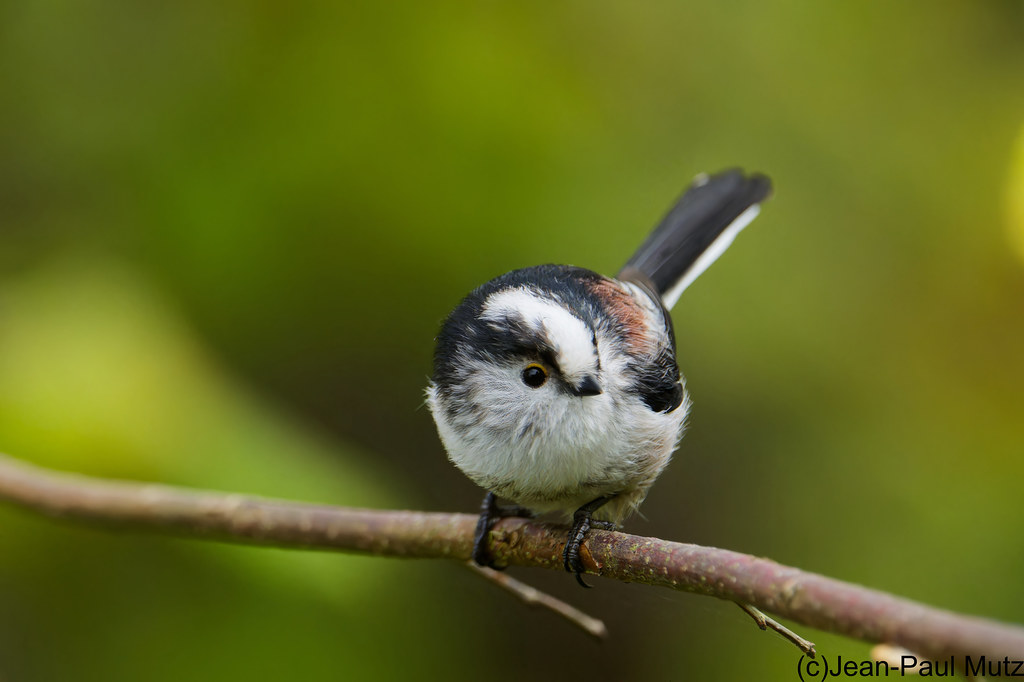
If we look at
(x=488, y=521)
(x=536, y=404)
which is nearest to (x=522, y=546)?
(x=488, y=521)

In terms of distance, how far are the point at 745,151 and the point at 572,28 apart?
77 centimetres

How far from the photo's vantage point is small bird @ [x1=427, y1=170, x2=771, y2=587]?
6.21ft

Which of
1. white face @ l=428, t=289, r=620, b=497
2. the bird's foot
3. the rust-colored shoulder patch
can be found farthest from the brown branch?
the rust-colored shoulder patch

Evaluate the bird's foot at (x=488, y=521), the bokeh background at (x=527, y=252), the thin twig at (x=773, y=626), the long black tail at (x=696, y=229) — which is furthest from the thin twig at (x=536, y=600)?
the long black tail at (x=696, y=229)

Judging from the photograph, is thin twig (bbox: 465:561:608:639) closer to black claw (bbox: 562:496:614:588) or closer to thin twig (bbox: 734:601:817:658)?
black claw (bbox: 562:496:614:588)

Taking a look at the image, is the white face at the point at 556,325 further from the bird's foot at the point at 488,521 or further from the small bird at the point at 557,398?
the bird's foot at the point at 488,521

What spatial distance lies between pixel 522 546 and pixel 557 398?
37cm

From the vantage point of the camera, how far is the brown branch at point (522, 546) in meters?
1.04

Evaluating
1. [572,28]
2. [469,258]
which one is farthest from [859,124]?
[469,258]

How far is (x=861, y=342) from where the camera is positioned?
3.08 metres

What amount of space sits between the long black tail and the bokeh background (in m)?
0.17

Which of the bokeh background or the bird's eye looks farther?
the bokeh background

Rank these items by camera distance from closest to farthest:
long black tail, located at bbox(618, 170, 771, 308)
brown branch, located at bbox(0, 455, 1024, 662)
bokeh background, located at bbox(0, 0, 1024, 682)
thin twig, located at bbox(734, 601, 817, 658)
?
brown branch, located at bbox(0, 455, 1024, 662) → thin twig, located at bbox(734, 601, 817, 658) → bokeh background, located at bbox(0, 0, 1024, 682) → long black tail, located at bbox(618, 170, 771, 308)

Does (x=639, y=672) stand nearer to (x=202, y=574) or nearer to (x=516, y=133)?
(x=202, y=574)
